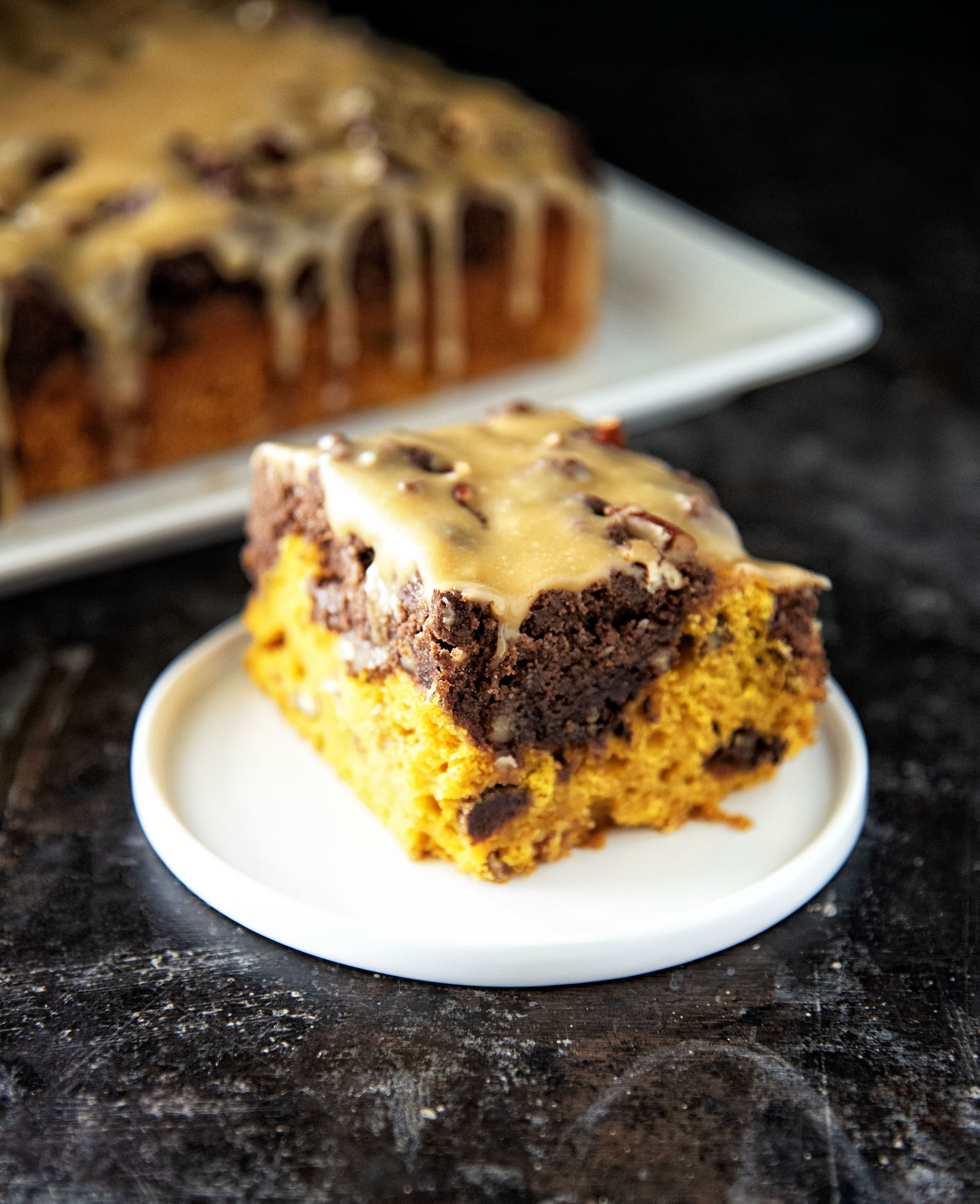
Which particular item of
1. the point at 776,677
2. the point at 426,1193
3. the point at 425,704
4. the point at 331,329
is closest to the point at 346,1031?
the point at 426,1193

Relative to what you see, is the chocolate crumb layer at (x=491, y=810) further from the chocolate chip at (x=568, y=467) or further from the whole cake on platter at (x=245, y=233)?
the whole cake on platter at (x=245, y=233)

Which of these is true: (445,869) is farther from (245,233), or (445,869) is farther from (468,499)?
(245,233)

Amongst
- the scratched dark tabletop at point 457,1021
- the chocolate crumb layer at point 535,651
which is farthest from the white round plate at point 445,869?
the chocolate crumb layer at point 535,651

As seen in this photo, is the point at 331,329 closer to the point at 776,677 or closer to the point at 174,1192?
the point at 776,677

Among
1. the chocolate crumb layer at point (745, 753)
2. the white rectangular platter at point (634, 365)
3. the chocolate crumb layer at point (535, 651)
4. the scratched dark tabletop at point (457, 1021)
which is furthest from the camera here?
the white rectangular platter at point (634, 365)

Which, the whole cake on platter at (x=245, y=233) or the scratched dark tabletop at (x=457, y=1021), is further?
the whole cake on platter at (x=245, y=233)

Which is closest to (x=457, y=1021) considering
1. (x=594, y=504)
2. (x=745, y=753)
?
(x=745, y=753)

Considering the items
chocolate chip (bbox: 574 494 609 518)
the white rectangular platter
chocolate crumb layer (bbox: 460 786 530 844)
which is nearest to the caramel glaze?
chocolate chip (bbox: 574 494 609 518)
